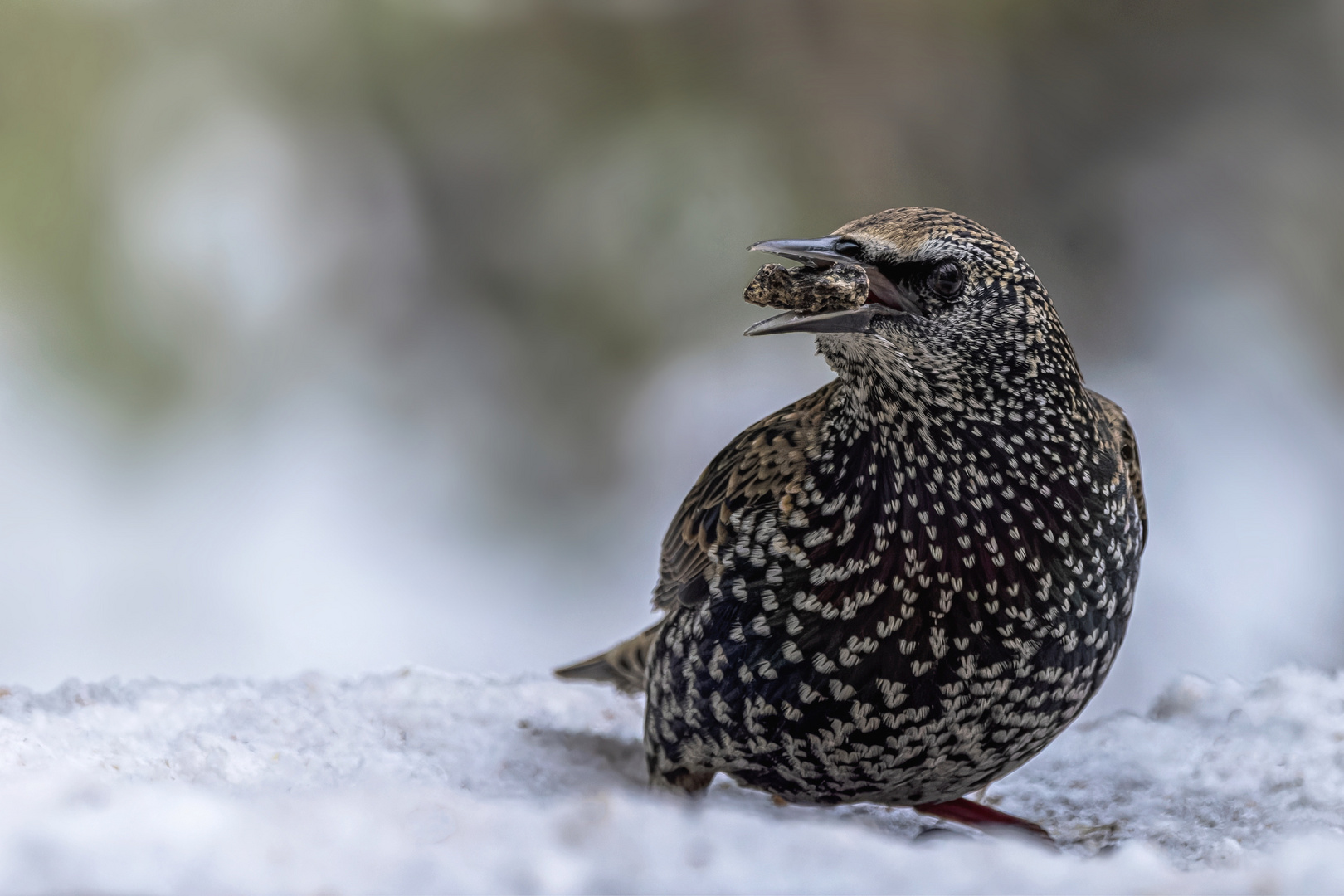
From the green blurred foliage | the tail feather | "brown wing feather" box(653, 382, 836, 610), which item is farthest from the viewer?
the green blurred foliage

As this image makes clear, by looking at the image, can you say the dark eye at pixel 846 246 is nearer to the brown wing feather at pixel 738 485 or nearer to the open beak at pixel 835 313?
the open beak at pixel 835 313

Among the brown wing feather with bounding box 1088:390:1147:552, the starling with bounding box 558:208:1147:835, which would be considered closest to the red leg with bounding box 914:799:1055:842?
the starling with bounding box 558:208:1147:835

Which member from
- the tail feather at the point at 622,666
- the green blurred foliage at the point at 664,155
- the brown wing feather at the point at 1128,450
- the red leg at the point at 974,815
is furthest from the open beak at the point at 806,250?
the green blurred foliage at the point at 664,155

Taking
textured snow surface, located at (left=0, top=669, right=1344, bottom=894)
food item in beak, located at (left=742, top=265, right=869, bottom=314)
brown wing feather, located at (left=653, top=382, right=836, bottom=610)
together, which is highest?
food item in beak, located at (left=742, top=265, right=869, bottom=314)

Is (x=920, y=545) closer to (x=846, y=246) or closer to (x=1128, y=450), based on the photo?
(x=846, y=246)

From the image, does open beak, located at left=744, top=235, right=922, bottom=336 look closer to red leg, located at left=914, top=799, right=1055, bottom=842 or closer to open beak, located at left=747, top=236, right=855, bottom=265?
open beak, located at left=747, top=236, right=855, bottom=265

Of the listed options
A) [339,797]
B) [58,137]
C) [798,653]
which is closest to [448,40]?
[58,137]

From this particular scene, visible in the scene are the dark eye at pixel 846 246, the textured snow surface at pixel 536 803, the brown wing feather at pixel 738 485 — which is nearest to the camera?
the textured snow surface at pixel 536 803
